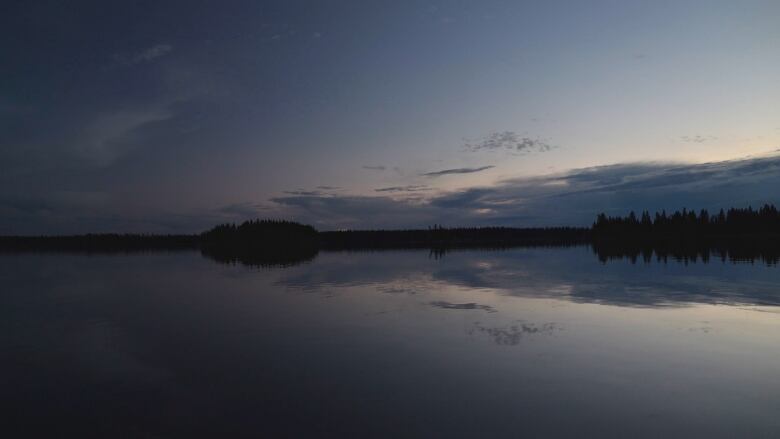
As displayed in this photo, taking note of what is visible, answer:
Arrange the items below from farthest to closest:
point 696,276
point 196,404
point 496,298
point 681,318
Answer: point 696,276
point 496,298
point 681,318
point 196,404

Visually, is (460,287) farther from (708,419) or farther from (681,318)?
(708,419)

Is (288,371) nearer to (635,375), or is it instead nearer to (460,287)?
(635,375)

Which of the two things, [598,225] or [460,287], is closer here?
[460,287]

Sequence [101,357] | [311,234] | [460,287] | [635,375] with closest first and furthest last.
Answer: [635,375] → [101,357] → [460,287] → [311,234]

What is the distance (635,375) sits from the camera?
37.2 feet

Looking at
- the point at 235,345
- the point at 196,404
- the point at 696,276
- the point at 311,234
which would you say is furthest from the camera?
the point at 311,234

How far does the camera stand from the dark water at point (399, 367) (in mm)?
8664

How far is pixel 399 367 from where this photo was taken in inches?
481

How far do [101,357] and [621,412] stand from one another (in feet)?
41.7

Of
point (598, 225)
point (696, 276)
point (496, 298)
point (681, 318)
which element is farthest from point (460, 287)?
point (598, 225)

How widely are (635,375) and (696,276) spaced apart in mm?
26304

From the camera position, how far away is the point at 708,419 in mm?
8742

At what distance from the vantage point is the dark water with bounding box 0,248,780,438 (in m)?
8.66

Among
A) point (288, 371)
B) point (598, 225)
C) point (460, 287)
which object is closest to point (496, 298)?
point (460, 287)
